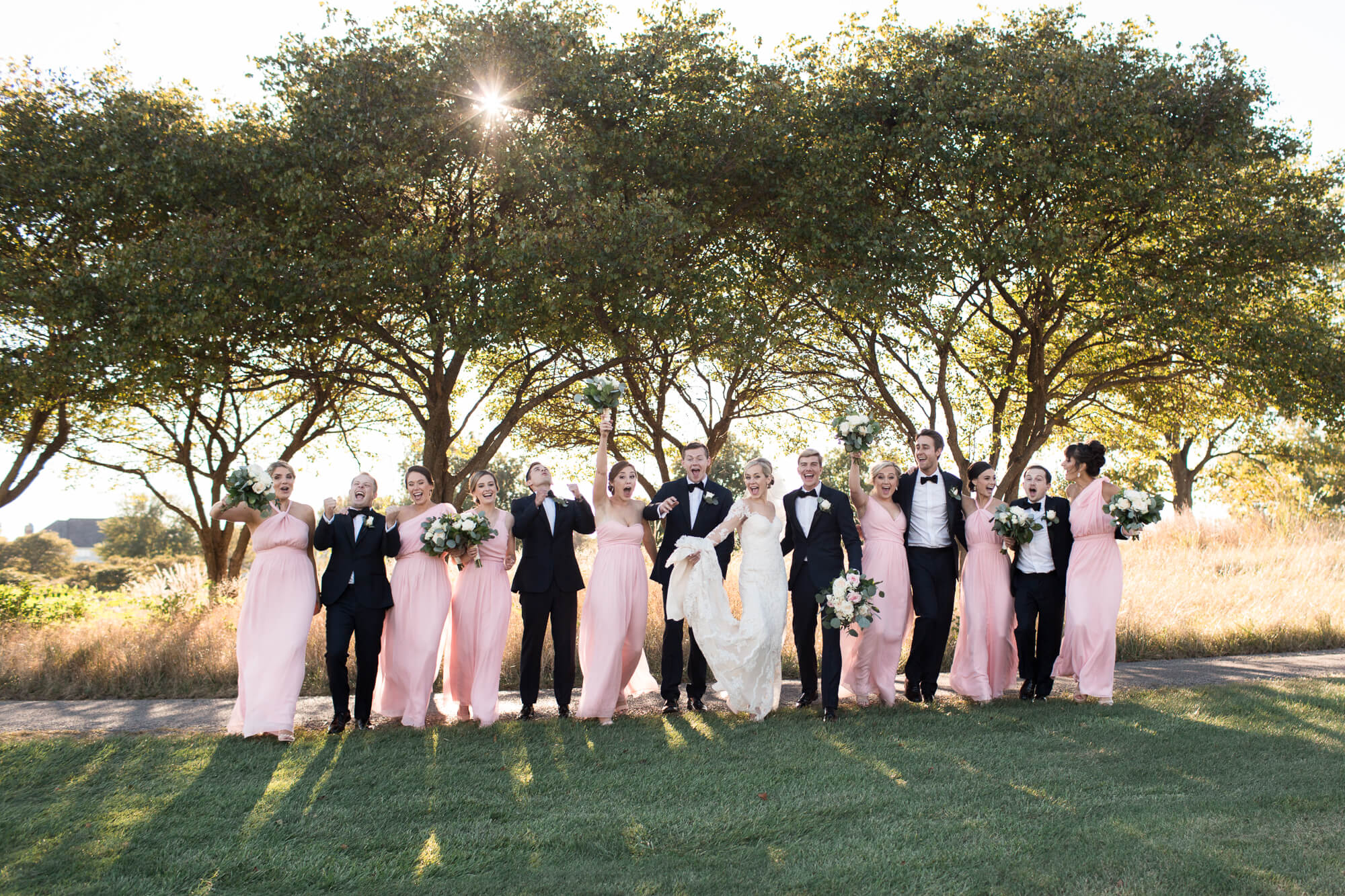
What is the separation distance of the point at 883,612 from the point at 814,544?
96cm

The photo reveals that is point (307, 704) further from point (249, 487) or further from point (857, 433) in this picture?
point (857, 433)

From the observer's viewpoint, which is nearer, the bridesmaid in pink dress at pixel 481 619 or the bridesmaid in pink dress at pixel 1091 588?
the bridesmaid in pink dress at pixel 481 619

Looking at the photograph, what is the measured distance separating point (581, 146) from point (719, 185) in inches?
81.0

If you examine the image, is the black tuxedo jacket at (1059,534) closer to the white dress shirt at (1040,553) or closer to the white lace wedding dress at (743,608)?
the white dress shirt at (1040,553)

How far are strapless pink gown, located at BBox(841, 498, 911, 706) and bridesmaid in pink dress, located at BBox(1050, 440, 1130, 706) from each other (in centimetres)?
144

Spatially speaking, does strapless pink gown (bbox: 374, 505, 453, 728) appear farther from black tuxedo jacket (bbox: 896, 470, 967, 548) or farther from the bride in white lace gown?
black tuxedo jacket (bbox: 896, 470, 967, 548)

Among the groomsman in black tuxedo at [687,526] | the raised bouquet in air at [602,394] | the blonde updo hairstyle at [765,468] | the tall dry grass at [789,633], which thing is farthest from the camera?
the tall dry grass at [789,633]

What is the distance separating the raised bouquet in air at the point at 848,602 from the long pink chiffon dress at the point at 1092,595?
208 cm

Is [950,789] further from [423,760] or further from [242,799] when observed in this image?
[242,799]

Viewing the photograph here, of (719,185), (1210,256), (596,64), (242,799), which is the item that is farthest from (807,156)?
(242,799)

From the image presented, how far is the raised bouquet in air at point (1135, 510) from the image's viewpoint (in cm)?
780

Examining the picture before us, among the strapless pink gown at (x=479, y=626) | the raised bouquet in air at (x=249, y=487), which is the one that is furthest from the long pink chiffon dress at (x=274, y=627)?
the strapless pink gown at (x=479, y=626)

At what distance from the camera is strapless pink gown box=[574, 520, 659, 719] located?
771cm

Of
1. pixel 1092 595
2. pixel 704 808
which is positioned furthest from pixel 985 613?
pixel 704 808
